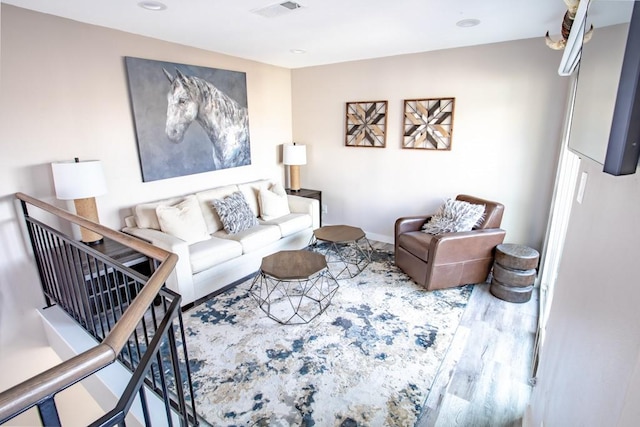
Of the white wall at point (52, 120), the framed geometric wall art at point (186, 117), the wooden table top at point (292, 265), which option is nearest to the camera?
the white wall at point (52, 120)

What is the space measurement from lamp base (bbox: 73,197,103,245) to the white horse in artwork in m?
1.10

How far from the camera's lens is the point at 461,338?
2.57m

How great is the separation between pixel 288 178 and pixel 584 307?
444cm

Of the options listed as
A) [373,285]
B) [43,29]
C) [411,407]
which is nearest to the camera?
[411,407]

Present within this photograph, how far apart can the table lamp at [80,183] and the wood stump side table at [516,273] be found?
140 inches

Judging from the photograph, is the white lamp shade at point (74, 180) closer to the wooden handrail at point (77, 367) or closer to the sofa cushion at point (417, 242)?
the wooden handrail at point (77, 367)


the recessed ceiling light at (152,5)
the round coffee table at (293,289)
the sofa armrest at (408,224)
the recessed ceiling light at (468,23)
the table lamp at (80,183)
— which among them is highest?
the recessed ceiling light at (152,5)

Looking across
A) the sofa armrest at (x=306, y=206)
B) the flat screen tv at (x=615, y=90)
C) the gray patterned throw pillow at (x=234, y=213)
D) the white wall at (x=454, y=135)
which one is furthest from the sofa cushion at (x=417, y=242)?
the flat screen tv at (x=615, y=90)

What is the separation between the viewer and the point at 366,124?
172 inches

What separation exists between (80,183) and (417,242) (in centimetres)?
300

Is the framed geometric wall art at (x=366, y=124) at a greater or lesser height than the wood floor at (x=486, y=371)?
greater

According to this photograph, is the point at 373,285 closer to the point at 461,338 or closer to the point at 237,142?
the point at 461,338

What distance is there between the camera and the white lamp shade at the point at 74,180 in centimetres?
247

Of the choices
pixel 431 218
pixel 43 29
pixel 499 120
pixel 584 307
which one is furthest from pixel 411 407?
pixel 43 29
